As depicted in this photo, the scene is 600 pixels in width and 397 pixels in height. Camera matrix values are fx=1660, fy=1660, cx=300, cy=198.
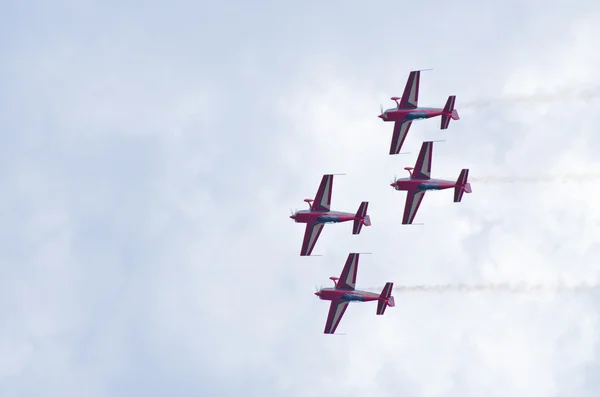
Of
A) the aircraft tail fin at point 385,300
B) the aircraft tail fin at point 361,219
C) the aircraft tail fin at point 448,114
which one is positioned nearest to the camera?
the aircraft tail fin at point 385,300

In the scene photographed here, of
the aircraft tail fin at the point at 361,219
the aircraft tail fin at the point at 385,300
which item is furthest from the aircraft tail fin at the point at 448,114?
the aircraft tail fin at the point at 385,300

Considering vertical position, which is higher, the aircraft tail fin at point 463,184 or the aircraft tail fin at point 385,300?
the aircraft tail fin at point 463,184

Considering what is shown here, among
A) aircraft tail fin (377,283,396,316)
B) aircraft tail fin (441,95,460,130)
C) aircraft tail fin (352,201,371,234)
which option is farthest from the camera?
aircraft tail fin (441,95,460,130)

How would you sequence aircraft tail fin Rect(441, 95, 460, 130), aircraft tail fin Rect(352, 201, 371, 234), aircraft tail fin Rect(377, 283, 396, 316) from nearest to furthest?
1. aircraft tail fin Rect(377, 283, 396, 316)
2. aircraft tail fin Rect(352, 201, 371, 234)
3. aircraft tail fin Rect(441, 95, 460, 130)

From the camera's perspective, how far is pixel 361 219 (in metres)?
199

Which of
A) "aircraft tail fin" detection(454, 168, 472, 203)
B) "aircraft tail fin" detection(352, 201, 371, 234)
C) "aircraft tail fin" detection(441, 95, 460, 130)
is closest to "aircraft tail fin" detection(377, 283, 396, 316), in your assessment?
"aircraft tail fin" detection(352, 201, 371, 234)

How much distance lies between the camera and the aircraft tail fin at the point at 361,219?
19850 centimetres

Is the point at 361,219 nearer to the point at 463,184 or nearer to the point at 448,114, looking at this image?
the point at 463,184

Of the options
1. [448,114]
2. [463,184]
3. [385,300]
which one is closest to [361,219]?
[385,300]

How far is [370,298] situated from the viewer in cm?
19838

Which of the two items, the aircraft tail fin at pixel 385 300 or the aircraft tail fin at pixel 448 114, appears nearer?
the aircraft tail fin at pixel 385 300

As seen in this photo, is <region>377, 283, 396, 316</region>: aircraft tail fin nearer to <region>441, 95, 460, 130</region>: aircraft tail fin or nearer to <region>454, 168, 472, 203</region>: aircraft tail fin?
<region>454, 168, 472, 203</region>: aircraft tail fin

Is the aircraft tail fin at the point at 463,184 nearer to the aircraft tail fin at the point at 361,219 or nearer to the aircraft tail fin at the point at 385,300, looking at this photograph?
the aircraft tail fin at the point at 361,219

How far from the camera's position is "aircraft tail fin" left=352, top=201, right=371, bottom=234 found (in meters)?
198
